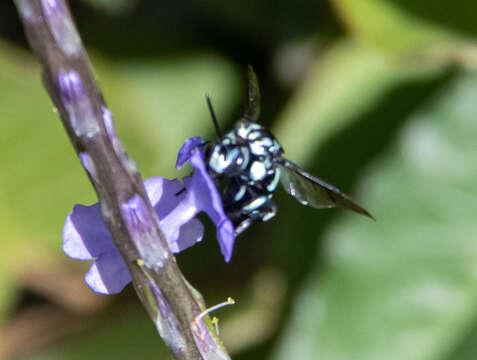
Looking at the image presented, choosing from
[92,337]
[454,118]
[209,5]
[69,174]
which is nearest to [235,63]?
[209,5]

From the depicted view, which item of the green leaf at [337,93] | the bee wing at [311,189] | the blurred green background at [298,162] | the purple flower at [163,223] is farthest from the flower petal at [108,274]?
the green leaf at [337,93]

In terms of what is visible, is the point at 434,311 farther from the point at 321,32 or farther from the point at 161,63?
the point at 161,63

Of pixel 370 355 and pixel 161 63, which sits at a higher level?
pixel 161 63

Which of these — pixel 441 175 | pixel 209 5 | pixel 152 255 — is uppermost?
pixel 152 255

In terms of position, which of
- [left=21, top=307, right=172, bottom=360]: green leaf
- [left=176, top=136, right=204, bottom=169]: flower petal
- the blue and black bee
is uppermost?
[left=176, top=136, right=204, bottom=169]: flower petal

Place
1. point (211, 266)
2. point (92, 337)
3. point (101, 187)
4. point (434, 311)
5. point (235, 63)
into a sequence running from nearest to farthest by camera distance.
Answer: point (101, 187), point (434, 311), point (92, 337), point (211, 266), point (235, 63)

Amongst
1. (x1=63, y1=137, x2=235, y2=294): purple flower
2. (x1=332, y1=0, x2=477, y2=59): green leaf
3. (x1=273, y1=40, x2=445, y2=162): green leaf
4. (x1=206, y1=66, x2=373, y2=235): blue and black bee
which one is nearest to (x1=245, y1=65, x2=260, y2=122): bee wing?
(x1=206, y1=66, x2=373, y2=235): blue and black bee

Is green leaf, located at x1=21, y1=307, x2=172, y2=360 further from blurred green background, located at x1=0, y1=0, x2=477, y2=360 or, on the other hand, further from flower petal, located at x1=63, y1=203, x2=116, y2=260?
flower petal, located at x1=63, y1=203, x2=116, y2=260
